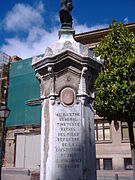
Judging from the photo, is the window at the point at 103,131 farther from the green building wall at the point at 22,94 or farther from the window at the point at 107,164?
the green building wall at the point at 22,94

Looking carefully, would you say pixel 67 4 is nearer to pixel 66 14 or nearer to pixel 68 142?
pixel 66 14

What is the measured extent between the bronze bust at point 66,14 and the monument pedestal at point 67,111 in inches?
16.4

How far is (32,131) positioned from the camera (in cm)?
2997

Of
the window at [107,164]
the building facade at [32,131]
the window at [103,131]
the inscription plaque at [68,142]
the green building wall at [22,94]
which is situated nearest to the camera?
the inscription plaque at [68,142]

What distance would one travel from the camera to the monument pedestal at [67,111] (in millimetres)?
4598

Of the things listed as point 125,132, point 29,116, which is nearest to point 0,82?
point 29,116

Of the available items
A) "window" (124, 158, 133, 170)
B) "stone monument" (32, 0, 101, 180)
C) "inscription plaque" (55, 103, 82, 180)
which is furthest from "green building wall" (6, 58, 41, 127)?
"inscription plaque" (55, 103, 82, 180)

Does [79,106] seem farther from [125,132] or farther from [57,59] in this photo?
[125,132]

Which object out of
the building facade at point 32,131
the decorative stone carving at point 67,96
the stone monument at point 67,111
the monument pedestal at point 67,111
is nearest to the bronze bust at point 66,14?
the stone monument at point 67,111

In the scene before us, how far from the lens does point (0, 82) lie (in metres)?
34.5

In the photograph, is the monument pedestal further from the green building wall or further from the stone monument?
the green building wall

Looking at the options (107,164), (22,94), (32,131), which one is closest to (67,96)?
(107,164)

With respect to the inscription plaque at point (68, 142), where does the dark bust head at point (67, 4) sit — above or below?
above

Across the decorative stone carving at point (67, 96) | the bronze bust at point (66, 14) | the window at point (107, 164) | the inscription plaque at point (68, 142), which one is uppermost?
the bronze bust at point (66, 14)
